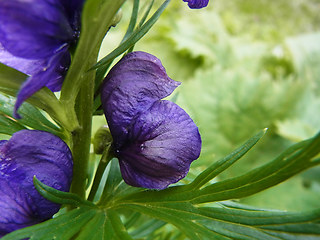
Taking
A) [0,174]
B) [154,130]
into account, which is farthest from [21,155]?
[154,130]

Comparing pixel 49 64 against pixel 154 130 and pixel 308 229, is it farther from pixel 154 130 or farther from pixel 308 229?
pixel 308 229

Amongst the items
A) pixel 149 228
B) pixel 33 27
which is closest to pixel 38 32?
pixel 33 27

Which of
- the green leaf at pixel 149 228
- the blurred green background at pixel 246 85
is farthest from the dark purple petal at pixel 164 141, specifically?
the blurred green background at pixel 246 85

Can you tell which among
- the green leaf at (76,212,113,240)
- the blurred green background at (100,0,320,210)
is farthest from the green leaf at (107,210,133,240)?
the blurred green background at (100,0,320,210)

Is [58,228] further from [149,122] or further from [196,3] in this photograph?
[196,3]

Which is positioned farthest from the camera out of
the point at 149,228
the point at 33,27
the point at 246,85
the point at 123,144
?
the point at 246,85

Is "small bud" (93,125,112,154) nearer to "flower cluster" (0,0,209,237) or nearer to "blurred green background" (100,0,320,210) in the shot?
"flower cluster" (0,0,209,237)
